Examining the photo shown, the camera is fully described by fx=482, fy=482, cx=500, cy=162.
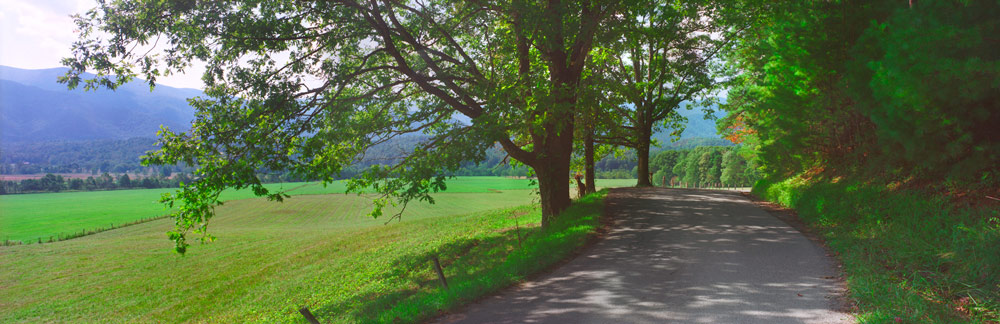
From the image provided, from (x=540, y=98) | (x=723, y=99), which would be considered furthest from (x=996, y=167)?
(x=723, y=99)

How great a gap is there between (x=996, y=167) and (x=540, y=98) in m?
7.72

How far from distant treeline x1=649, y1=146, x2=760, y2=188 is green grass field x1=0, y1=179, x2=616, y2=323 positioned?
55158mm

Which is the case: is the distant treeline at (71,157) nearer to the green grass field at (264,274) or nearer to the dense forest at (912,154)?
the green grass field at (264,274)

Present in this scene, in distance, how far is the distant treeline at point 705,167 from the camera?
246 ft

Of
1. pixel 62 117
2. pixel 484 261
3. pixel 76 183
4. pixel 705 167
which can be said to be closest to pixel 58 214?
pixel 76 183

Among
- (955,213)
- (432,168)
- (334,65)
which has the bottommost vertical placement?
(955,213)

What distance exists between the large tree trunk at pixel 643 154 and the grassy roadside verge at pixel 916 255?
15.0m

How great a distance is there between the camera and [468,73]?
14422 millimetres

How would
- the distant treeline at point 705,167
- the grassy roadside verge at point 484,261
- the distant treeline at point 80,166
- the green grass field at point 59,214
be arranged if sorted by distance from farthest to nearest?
the distant treeline at point 80,166, the distant treeline at point 705,167, the green grass field at point 59,214, the grassy roadside verge at point 484,261

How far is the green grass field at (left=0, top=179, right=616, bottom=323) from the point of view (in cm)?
1043

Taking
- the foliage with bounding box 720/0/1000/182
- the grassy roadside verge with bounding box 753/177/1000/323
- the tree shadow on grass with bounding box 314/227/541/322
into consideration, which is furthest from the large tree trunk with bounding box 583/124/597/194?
the grassy roadside verge with bounding box 753/177/1000/323

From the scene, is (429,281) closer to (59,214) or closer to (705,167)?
(59,214)

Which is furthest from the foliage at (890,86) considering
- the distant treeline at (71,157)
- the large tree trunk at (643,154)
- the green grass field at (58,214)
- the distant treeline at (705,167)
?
the distant treeline at (71,157)

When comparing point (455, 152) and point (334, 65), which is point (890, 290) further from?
point (334, 65)
